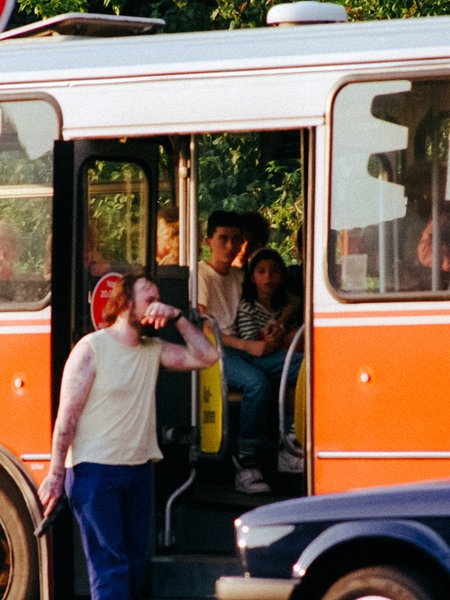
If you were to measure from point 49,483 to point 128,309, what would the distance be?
2.88 feet

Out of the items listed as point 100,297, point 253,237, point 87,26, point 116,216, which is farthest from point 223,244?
point 87,26

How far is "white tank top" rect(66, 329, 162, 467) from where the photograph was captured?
309 inches

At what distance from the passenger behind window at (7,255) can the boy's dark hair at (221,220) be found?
4.74 ft

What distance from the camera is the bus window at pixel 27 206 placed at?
8.59 metres

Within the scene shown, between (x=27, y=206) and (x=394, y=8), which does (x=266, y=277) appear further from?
(x=394, y=8)

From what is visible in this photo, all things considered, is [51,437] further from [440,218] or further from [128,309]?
[440,218]

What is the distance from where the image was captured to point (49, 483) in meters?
7.77

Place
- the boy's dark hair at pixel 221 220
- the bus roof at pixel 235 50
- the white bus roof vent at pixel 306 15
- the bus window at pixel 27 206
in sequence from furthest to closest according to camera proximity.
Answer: the boy's dark hair at pixel 221 220
the white bus roof vent at pixel 306 15
the bus window at pixel 27 206
the bus roof at pixel 235 50

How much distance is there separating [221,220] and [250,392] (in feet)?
3.47

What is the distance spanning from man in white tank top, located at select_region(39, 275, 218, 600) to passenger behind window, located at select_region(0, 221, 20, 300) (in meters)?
0.86

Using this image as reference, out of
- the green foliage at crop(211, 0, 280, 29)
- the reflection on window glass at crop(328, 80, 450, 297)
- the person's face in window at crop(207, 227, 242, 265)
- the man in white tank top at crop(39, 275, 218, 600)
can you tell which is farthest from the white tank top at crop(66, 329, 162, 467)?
the green foliage at crop(211, 0, 280, 29)

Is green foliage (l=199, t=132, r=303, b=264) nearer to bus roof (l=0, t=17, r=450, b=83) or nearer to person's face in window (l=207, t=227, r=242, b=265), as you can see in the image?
person's face in window (l=207, t=227, r=242, b=265)

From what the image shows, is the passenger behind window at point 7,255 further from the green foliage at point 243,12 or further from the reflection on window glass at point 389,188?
the green foliage at point 243,12

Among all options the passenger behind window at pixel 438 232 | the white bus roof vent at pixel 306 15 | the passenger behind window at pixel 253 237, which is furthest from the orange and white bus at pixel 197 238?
the passenger behind window at pixel 253 237
